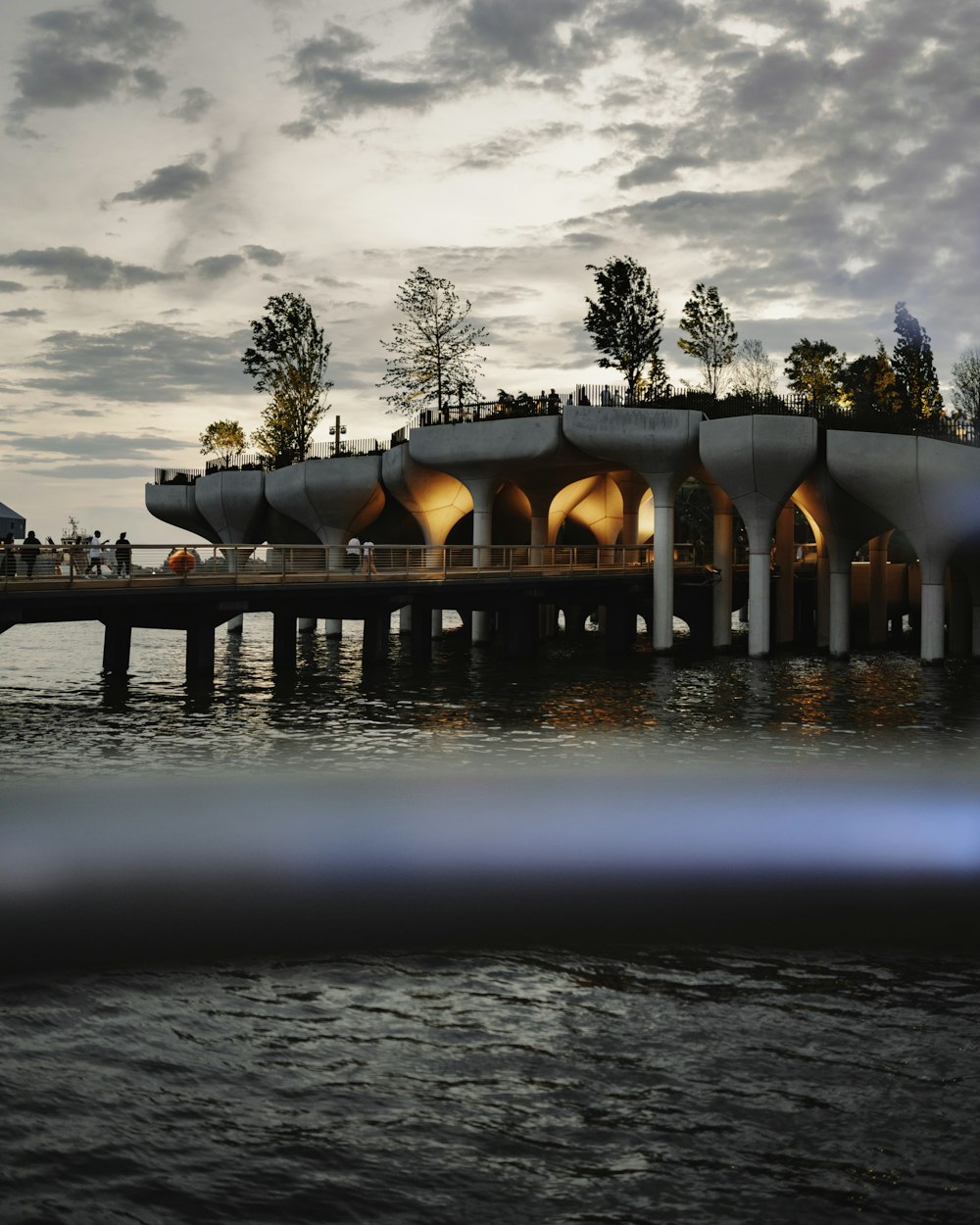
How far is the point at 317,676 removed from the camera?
4116 centimetres

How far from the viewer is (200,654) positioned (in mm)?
36594

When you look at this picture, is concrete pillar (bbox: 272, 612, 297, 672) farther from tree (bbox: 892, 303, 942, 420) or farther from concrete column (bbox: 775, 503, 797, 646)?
tree (bbox: 892, 303, 942, 420)

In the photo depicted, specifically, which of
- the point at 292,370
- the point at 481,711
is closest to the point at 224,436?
the point at 292,370

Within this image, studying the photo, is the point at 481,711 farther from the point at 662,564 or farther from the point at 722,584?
the point at 722,584

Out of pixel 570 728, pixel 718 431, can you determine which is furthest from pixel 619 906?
pixel 718 431

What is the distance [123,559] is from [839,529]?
29.9 meters

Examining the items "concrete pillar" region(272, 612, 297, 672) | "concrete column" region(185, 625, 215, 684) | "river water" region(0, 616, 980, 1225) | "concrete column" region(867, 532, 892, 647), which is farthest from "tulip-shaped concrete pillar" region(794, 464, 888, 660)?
"river water" region(0, 616, 980, 1225)

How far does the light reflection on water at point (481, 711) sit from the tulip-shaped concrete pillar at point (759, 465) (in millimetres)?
4133

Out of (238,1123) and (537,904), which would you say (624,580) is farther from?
(238,1123)

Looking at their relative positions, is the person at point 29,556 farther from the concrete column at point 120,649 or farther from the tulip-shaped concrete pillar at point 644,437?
the tulip-shaped concrete pillar at point 644,437

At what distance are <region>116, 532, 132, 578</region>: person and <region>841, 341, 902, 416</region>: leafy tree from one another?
63.2 m

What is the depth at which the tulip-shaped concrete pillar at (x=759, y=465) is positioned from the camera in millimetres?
44219

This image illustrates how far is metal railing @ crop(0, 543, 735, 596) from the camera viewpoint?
30281 mm

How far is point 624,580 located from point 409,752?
28.3m
